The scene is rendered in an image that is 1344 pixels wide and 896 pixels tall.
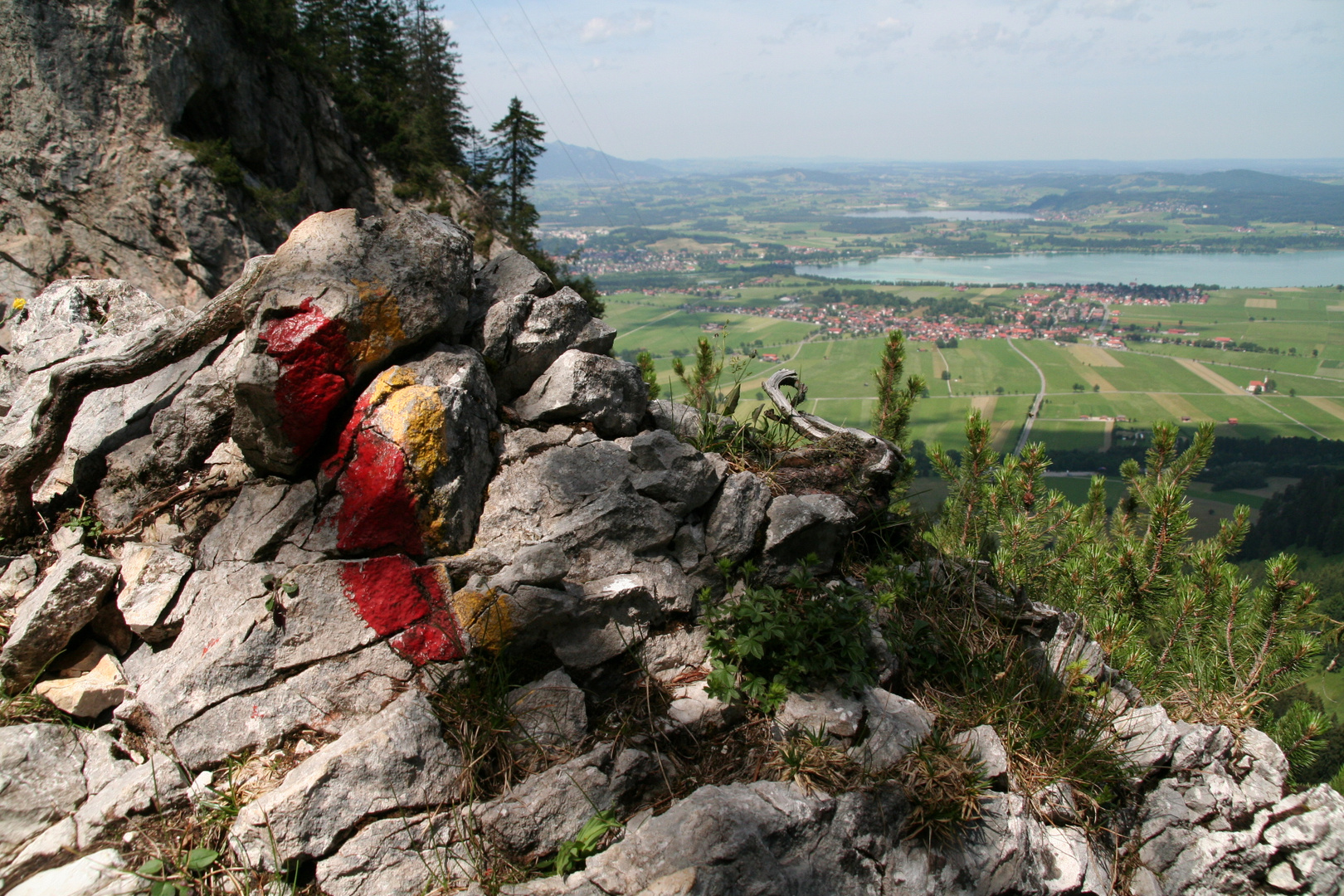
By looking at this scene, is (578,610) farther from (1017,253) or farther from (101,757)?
(1017,253)

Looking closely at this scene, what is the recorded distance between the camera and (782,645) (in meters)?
3.65

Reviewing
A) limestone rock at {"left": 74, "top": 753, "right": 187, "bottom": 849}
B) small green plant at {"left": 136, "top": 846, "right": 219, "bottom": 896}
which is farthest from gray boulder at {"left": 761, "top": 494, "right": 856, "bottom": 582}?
limestone rock at {"left": 74, "top": 753, "right": 187, "bottom": 849}

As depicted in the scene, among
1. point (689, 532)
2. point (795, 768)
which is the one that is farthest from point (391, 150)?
point (795, 768)

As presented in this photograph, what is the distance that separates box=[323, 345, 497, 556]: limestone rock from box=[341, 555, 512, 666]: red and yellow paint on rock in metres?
0.20

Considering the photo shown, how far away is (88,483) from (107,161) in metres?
13.0

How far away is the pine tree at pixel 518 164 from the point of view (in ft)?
87.6

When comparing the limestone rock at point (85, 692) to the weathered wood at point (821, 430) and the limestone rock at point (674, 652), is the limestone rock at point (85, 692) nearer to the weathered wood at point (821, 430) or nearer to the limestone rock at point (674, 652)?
the limestone rock at point (674, 652)

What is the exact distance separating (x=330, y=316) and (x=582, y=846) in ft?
10.3

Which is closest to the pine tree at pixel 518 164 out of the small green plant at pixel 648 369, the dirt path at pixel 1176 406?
the small green plant at pixel 648 369

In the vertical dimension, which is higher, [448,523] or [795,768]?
[448,523]

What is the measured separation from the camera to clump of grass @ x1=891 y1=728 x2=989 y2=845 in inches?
124

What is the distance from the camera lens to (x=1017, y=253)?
107 meters

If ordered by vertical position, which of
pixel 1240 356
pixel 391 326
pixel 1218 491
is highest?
pixel 391 326

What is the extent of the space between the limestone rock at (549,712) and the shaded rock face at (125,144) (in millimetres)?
11631
